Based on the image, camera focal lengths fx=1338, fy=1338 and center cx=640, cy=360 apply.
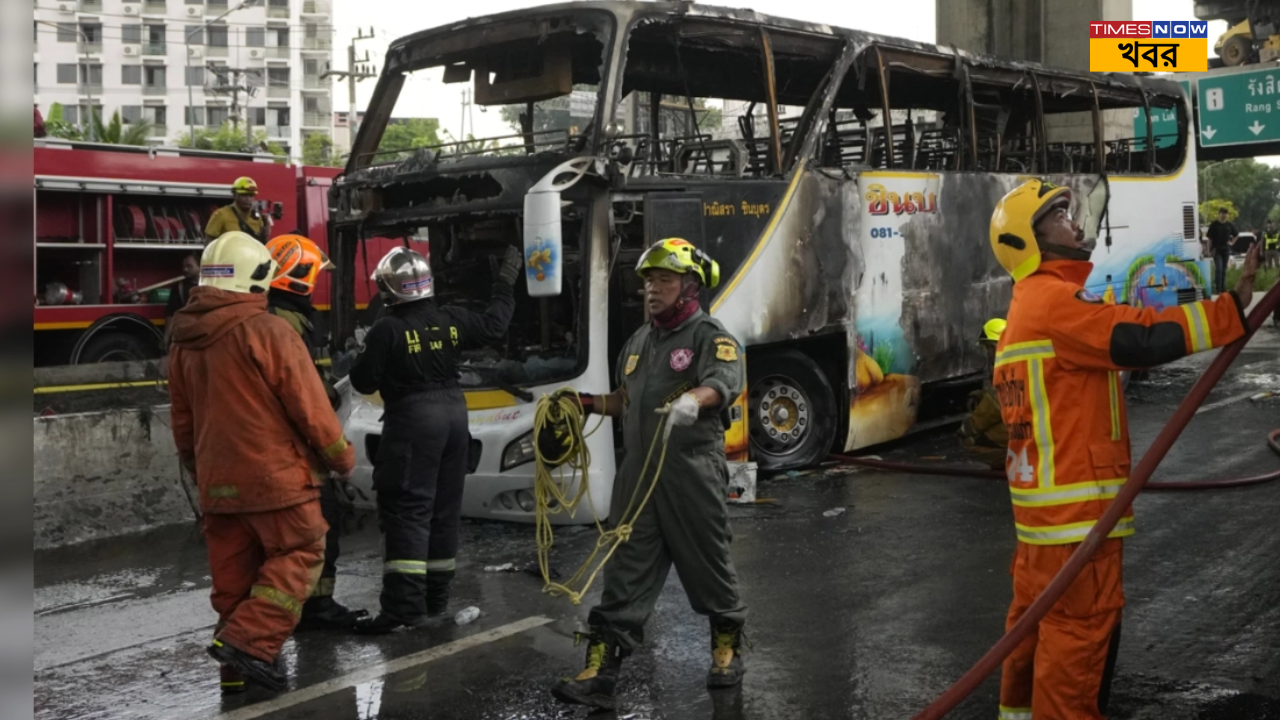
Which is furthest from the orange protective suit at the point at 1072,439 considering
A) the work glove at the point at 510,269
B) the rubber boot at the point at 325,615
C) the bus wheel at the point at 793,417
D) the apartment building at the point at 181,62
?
the apartment building at the point at 181,62

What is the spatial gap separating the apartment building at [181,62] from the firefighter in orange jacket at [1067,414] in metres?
92.3

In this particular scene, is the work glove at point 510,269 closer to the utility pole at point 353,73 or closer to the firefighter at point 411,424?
the firefighter at point 411,424

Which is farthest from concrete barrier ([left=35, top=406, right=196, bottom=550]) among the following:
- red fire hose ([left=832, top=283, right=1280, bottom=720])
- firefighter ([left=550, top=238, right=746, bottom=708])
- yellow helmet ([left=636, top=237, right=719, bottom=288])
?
red fire hose ([left=832, top=283, right=1280, bottom=720])

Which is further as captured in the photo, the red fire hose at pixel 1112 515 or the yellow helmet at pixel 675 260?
the yellow helmet at pixel 675 260

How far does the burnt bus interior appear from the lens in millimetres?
8641

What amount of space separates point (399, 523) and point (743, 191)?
426 centimetres

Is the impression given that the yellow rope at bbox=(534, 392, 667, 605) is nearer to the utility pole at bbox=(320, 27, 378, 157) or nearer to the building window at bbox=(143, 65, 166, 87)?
the utility pole at bbox=(320, 27, 378, 157)

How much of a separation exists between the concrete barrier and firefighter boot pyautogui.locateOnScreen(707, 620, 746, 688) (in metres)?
5.42

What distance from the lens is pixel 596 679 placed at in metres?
5.11

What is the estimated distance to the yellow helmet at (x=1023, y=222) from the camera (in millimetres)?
4164

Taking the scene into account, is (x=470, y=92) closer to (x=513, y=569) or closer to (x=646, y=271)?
(x=513, y=569)

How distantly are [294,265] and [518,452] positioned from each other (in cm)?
227

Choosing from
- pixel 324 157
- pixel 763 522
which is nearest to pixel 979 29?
pixel 763 522

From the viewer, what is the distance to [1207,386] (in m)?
3.94
